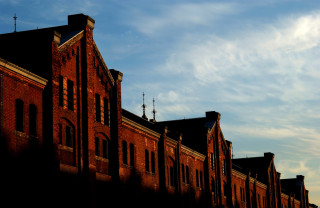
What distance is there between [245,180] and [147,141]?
28262mm

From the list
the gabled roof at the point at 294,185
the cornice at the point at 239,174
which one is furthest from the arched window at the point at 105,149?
the gabled roof at the point at 294,185

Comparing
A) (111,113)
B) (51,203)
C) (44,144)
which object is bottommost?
(51,203)

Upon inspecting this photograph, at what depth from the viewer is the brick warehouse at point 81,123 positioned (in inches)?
1045

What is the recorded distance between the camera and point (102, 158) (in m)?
33.9

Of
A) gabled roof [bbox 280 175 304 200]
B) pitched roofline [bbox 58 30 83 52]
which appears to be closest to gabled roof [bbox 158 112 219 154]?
pitched roofline [bbox 58 30 83 52]

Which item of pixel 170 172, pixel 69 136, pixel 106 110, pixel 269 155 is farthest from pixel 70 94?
pixel 269 155

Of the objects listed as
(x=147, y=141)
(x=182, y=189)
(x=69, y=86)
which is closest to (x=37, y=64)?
(x=69, y=86)

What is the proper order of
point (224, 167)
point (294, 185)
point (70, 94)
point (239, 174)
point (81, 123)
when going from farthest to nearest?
point (294, 185)
point (239, 174)
point (224, 167)
point (81, 123)
point (70, 94)

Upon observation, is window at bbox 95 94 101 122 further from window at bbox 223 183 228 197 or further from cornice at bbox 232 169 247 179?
cornice at bbox 232 169 247 179

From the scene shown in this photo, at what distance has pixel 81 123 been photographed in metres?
31.3

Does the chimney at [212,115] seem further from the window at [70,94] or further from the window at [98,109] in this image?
the window at [70,94]

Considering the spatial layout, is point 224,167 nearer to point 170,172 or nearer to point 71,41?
point 170,172

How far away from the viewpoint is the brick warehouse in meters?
26.5

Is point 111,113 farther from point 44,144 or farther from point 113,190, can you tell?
point 44,144
